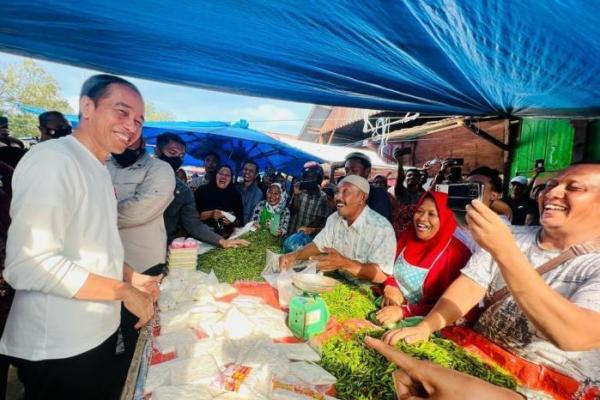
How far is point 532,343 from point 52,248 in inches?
91.4

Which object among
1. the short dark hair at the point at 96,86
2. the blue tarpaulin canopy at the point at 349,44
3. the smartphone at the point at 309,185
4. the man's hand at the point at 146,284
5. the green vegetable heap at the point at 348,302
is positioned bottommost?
the green vegetable heap at the point at 348,302

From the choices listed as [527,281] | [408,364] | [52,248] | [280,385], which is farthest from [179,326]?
[527,281]

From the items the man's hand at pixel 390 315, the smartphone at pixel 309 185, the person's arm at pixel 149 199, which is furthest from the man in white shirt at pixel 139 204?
the smartphone at pixel 309 185

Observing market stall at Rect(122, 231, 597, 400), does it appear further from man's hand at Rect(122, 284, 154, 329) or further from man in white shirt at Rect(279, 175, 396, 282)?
man in white shirt at Rect(279, 175, 396, 282)

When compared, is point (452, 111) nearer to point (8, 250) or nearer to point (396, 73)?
point (396, 73)

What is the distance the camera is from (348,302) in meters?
2.28

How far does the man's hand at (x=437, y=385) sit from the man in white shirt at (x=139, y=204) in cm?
200

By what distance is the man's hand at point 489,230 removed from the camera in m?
1.19

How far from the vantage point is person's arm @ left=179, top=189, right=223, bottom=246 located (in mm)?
3365

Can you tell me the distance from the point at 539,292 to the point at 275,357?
1201 mm

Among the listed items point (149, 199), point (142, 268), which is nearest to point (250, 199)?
point (142, 268)

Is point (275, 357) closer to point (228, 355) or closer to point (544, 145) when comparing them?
point (228, 355)

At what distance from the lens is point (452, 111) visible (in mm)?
3793

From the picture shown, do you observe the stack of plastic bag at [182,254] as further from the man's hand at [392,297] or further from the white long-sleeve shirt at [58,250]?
the man's hand at [392,297]
